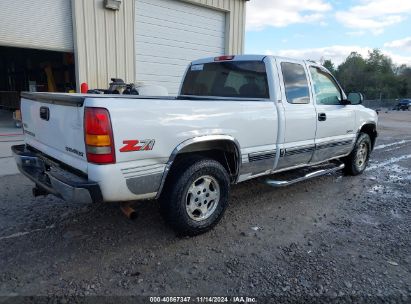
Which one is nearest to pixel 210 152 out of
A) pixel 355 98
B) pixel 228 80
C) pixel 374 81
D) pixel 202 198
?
pixel 202 198

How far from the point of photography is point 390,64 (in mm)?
85625

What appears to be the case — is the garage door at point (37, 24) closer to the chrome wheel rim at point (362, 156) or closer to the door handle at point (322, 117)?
the door handle at point (322, 117)

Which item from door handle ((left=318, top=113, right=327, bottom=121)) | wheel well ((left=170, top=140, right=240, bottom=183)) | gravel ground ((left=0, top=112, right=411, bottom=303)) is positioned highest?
door handle ((left=318, top=113, right=327, bottom=121))

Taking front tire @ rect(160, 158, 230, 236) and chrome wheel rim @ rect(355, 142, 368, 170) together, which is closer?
front tire @ rect(160, 158, 230, 236)

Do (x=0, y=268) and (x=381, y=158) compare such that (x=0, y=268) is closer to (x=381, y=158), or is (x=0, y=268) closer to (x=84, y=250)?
(x=84, y=250)

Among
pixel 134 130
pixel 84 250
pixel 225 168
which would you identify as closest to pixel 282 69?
pixel 225 168

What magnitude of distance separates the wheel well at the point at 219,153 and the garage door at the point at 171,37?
23.3ft

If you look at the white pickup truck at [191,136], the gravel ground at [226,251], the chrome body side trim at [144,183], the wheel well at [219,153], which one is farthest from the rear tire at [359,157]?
the chrome body side trim at [144,183]

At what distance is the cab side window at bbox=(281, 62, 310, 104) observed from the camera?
14.2ft

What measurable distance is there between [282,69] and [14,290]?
3.73 meters

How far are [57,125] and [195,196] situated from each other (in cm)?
152

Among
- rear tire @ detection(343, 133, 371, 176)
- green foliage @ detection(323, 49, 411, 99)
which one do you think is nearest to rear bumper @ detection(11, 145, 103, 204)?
rear tire @ detection(343, 133, 371, 176)

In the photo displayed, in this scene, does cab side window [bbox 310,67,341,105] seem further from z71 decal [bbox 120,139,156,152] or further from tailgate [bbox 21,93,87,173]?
tailgate [bbox 21,93,87,173]

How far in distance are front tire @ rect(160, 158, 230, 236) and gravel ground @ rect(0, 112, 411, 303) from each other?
0.62 feet
